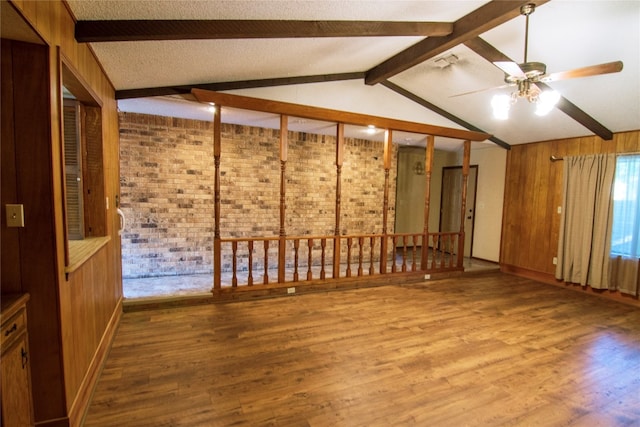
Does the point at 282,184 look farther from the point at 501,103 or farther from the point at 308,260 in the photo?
the point at 501,103

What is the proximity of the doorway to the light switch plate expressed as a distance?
679 centimetres

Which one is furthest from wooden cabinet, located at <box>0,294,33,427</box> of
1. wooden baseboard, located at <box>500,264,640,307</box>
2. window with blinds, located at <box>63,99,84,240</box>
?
wooden baseboard, located at <box>500,264,640,307</box>

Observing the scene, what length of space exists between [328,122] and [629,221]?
14.3ft

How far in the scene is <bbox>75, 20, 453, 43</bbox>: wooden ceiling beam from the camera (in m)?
2.02

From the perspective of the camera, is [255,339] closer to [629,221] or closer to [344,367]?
[344,367]

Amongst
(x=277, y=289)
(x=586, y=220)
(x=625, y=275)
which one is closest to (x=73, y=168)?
(x=277, y=289)

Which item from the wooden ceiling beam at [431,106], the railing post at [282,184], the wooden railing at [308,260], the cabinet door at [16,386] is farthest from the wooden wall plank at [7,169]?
the wooden ceiling beam at [431,106]

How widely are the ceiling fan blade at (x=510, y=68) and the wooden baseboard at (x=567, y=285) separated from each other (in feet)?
12.9

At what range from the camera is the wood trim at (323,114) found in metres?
3.61

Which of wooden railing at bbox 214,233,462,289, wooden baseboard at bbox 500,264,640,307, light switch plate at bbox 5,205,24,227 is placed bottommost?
wooden baseboard at bbox 500,264,640,307

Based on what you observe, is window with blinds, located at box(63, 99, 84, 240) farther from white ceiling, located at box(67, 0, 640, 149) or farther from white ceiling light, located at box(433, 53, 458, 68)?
white ceiling light, located at box(433, 53, 458, 68)

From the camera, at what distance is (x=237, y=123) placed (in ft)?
15.7

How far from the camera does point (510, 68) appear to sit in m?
2.37

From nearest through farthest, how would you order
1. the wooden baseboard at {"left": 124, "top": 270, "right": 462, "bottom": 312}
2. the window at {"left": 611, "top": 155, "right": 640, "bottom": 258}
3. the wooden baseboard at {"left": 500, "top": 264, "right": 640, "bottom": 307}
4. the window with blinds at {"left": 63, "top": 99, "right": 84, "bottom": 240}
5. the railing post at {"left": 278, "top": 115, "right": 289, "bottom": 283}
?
the window with blinds at {"left": 63, "top": 99, "right": 84, "bottom": 240}
the wooden baseboard at {"left": 124, "top": 270, "right": 462, "bottom": 312}
the railing post at {"left": 278, "top": 115, "right": 289, "bottom": 283}
the window at {"left": 611, "top": 155, "right": 640, "bottom": 258}
the wooden baseboard at {"left": 500, "top": 264, "right": 640, "bottom": 307}
